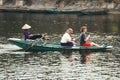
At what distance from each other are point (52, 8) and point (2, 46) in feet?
219

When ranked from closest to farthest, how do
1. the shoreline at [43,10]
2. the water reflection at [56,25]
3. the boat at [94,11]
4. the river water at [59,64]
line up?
the river water at [59,64] < the water reflection at [56,25] < the boat at [94,11] < the shoreline at [43,10]

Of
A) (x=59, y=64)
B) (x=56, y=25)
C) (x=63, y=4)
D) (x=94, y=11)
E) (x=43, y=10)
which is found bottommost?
(x=59, y=64)

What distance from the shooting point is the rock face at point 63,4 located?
119m

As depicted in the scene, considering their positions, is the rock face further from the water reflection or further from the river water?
the river water

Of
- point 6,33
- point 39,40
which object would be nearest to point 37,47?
point 39,40

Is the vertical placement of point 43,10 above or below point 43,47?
above

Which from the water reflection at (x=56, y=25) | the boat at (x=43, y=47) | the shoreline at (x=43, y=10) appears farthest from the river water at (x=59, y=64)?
the shoreline at (x=43, y=10)

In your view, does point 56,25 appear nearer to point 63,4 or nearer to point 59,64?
point 63,4

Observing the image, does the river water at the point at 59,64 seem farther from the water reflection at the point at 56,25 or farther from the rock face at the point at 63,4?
the rock face at the point at 63,4

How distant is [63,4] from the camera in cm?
12269

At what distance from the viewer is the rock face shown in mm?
118688

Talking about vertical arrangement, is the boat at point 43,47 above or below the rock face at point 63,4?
below

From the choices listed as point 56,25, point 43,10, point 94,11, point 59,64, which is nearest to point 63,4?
point 43,10

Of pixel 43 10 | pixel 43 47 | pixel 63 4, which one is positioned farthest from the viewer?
pixel 63 4
